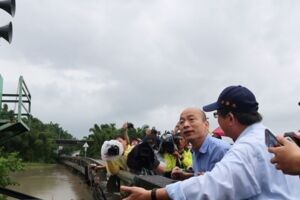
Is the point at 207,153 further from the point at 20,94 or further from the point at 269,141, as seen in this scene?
the point at 20,94

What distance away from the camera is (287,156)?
2.06 meters

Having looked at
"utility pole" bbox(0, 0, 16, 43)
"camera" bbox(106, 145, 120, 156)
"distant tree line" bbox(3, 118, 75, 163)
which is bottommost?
"camera" bbox(106, 145, 120, 156)

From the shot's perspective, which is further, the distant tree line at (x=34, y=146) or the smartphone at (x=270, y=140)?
the distant tree line at (x=34, y=146)

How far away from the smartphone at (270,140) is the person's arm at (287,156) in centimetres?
4

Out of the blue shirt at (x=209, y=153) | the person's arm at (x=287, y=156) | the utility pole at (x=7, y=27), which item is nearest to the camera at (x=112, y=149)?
the utility pole at (x=7, y=27)

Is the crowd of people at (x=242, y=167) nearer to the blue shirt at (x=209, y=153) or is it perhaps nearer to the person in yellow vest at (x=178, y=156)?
the blue shirt at (x=209, y=153)

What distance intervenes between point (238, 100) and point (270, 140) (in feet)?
1.67

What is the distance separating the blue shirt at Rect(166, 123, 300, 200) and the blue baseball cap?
26 cm

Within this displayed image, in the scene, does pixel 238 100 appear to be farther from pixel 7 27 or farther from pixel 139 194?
pixel 7 27

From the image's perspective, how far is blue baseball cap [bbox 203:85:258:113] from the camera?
270 centimetres

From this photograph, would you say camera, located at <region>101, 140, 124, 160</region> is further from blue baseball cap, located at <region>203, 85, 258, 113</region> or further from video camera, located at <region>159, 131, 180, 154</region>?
blue baseball cap, located at <region>203, 85, 258, 113</region>

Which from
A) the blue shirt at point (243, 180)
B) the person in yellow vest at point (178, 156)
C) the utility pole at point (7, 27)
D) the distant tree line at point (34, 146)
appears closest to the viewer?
the blue shirt at point (243, 180)

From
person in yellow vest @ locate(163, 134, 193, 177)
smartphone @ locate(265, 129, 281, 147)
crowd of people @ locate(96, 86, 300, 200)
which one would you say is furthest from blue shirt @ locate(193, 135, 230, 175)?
person in yellow vest @ locate(163, 134, 193, 177)

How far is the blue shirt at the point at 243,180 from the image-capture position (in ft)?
7.51
